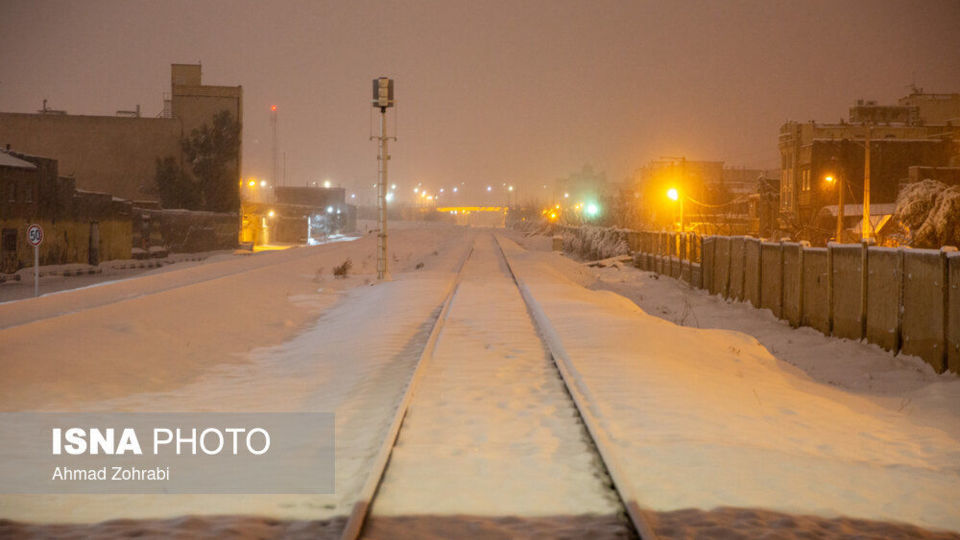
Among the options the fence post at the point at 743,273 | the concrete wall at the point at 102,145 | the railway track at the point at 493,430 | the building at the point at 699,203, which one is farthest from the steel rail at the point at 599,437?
the concrete wall at the point at 102,145

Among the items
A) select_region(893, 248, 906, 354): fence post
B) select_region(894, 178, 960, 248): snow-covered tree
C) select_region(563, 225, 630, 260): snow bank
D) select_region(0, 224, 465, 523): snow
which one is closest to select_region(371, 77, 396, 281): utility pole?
select_region(0, 224, 465, 523): snow

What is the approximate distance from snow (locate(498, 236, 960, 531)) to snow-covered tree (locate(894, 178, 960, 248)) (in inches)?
733

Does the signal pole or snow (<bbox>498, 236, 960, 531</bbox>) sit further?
the signal pole

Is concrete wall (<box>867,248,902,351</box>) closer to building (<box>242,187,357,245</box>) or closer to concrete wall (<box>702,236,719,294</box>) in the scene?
concrete wall (<box>702,236,719,294</box>)

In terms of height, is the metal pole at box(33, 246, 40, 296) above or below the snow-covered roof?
below

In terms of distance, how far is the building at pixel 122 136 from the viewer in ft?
227

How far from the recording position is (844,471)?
748 centimetres

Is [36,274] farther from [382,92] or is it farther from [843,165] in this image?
[843,165]

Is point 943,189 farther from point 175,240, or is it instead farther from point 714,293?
point 175,240

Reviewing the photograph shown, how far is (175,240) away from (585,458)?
57.9 meters

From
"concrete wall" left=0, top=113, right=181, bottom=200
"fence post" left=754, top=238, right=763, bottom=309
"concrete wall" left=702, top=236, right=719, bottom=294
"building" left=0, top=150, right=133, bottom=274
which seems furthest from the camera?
"concrete wall" left=0, top=113, right=181, bottom=200

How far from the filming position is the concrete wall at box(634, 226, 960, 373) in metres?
13.4

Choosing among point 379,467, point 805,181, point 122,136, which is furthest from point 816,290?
point 122,136

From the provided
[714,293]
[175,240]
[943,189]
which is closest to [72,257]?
[175,240]
